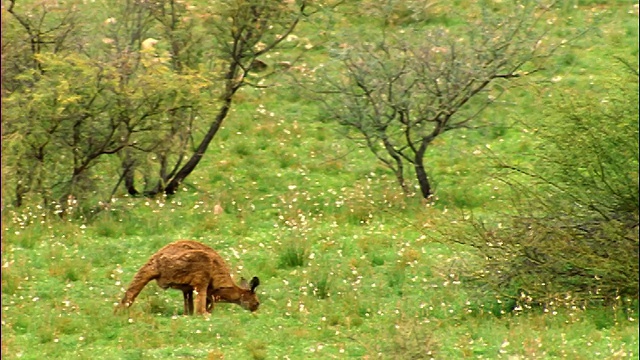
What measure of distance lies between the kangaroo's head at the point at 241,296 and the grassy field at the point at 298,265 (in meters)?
0.12

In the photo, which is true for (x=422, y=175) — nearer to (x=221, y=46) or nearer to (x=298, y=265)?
(x=221, y=46)

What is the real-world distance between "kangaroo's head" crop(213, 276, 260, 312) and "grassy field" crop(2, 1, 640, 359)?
4.7 inches

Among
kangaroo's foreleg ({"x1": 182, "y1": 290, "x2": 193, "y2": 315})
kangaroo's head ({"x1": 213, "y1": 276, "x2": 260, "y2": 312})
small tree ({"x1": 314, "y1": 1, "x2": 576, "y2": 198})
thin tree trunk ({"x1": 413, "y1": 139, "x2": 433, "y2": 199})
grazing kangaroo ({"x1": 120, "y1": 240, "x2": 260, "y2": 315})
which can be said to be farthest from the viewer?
thin tree trunk ({"x1": 413, "y1": 139, "x2": 433, "y2": 199})

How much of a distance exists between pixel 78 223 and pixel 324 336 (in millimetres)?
5442

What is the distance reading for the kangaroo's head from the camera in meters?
13.2

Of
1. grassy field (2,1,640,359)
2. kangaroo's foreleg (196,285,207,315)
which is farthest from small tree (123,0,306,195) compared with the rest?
kangaroo's foreleg (196,285,207,315)

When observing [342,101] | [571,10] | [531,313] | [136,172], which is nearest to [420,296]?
[531,313]

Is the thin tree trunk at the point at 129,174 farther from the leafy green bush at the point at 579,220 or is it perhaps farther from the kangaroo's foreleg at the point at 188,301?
the leafy green bush at the point at 579,220

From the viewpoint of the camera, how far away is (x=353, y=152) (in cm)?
2081

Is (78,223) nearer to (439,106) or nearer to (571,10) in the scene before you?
(439,106)

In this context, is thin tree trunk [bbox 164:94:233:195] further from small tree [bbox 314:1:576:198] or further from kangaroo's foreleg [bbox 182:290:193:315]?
kangaroo's foreleg [bbox 182:290:193:315]

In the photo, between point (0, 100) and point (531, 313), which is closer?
point (531, 313)

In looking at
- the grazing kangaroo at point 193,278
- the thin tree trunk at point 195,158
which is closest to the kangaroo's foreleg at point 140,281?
the grazing kangaroo at point 193,278

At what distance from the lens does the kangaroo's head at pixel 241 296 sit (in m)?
13.2
